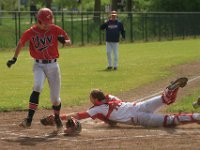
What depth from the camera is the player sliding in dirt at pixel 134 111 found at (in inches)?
381

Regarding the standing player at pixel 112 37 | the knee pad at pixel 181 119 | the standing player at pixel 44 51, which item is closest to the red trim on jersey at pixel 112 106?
the knee pad at pixel 181 119

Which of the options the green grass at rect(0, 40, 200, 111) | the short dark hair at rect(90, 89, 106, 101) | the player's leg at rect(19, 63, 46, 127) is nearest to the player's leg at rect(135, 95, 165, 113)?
the short dark hair at rect(90, 89, 106, 101)

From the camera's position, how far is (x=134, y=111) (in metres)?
9.84

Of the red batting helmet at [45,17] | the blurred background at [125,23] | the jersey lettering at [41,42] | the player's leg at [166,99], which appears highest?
the red batting helmet at [45,17]

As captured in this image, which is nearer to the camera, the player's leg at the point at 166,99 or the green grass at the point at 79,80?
the player's leg at the point at 166,99

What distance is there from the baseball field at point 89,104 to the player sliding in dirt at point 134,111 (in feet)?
0.53

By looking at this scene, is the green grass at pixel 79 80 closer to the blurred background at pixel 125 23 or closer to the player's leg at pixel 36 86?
the player's leg at pixel 36 86

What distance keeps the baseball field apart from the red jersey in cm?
130

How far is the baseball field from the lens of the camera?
846 centimetres

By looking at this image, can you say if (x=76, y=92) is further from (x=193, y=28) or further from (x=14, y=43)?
(x=193, y=28)

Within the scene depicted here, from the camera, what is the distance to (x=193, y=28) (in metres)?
59.8

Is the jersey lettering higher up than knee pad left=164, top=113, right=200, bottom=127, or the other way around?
the jersey lettering

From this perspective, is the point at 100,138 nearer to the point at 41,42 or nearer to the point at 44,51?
the point at 44,51

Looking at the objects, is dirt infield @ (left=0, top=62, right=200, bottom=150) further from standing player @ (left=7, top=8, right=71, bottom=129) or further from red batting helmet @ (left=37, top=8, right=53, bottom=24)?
red batting helmet @ (left=37, top=8, right=53, bottom=24)
